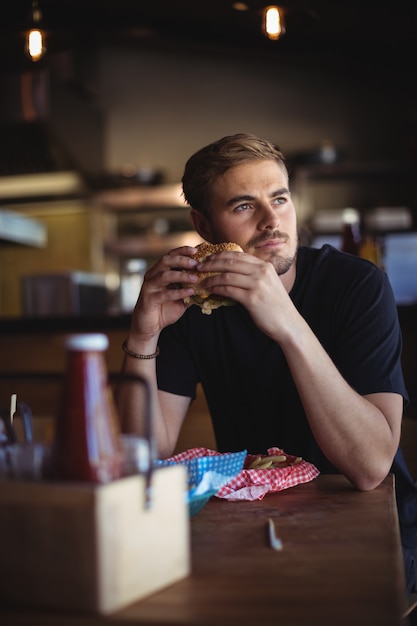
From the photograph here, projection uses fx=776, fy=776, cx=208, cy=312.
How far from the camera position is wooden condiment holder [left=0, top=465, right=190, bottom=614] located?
753mm

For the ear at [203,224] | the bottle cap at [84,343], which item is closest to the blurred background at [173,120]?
the ear at [203,224]

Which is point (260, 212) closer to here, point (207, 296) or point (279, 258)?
point (279, 258)

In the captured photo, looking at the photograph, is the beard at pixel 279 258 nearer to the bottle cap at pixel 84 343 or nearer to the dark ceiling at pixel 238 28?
the bottle cap at pixel 84 343

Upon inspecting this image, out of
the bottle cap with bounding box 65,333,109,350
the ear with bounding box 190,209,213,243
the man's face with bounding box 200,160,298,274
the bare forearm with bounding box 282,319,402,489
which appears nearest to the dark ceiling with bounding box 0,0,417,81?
the ear with bounding box 190,209,213,243

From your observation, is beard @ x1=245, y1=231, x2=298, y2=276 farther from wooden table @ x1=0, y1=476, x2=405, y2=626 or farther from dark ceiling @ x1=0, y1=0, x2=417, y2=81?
dark ceiling @ x1=0, y1=0, x2=417, y2=81

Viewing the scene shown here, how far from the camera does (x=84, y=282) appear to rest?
4.50 metres

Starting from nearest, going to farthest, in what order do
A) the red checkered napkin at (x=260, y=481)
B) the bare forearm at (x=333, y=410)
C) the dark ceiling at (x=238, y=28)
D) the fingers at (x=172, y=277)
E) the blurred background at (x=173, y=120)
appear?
the red checkered napkin at (x=260, y=481) < the bare forearm at (x=333, y=410) < the fingers at (x=172, y=277) < the dark ceiling at (x=238, y=28) < the blurred background at (x=173, y=120)

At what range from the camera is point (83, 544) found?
2.47 feet

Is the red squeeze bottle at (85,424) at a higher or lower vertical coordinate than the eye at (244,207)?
lower

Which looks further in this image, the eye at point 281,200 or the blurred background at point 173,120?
the blurred background at point 173,120

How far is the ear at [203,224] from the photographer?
2.10 meters

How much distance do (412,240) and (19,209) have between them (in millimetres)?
3566

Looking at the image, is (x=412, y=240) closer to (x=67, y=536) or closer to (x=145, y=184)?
(x=145, y=184)

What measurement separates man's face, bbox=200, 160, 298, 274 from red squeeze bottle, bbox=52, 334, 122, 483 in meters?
1.06
